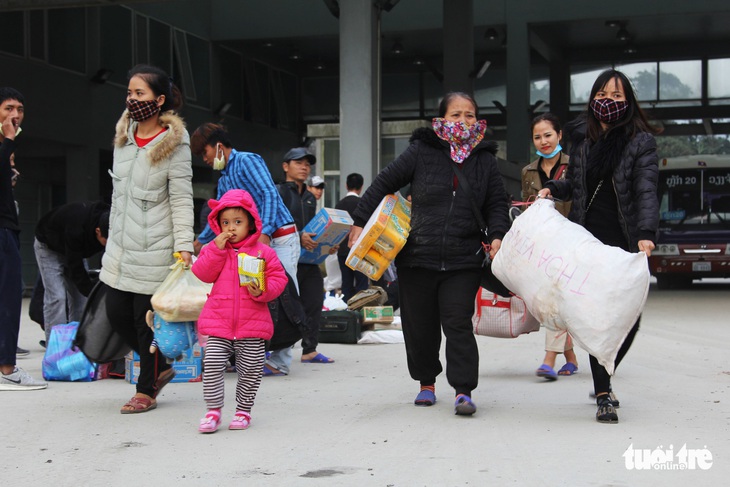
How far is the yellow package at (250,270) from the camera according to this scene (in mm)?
5996

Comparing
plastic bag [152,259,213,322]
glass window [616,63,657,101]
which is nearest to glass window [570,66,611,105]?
glass window [616,63,657,101]

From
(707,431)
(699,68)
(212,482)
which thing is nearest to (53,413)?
(212,482)

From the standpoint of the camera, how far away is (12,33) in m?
21.9

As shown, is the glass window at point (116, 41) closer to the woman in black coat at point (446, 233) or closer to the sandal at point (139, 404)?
the sandal at point (139, 404)

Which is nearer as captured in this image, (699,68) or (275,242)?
(275,242)

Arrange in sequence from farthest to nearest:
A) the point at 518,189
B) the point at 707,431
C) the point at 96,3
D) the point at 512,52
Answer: the point at 512,52 → the point at 518,189 → the point at 96,3 → the point at 707,431

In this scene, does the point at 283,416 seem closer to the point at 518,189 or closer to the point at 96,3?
the point at 96,3

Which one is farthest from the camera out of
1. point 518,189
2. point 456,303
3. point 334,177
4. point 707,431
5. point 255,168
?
point 518,189

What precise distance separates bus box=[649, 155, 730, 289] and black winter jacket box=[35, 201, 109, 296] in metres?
15.6

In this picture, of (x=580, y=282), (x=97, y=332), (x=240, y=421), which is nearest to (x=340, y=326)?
(x=97, y=332)

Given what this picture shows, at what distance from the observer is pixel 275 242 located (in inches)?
339

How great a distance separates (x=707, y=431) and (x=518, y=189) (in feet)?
65.6

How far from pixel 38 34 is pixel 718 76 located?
22.2 metres

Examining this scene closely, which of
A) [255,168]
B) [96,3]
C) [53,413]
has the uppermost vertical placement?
[96,3]
